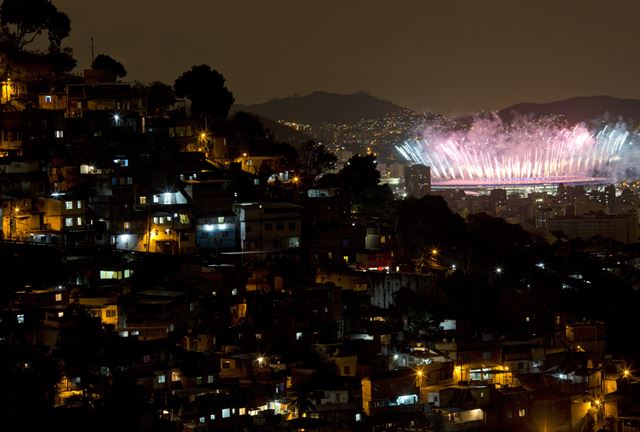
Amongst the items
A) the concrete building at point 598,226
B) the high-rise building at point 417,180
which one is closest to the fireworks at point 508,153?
the high-rise building at point 417,180

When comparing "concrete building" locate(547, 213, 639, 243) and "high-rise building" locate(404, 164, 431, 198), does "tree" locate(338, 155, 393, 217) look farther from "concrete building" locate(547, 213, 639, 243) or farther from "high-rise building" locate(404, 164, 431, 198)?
"concrete building" locate(547, 213, 639, 243)

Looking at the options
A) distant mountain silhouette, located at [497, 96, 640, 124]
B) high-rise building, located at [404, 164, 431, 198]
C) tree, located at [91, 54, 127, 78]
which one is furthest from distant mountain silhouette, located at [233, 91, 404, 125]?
tree, located at [91, 54, 127, 78]

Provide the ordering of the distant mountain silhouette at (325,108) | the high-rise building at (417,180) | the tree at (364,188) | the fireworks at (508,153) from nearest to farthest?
the tree at (364,188), the high-rise building at (417,180), the fireworks at (508,153), the distant mountain silhouette at (325,108)

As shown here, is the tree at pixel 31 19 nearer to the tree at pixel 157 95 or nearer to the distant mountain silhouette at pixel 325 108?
the tree at pixel 157 95

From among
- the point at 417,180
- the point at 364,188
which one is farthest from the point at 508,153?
the point at 364,188

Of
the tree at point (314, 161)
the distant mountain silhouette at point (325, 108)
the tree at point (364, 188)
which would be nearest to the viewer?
the tree at point (364, 188)

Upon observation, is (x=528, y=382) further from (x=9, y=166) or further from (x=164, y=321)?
(x=9, y=166)

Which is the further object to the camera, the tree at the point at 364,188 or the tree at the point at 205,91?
the tree at the point at 205,91

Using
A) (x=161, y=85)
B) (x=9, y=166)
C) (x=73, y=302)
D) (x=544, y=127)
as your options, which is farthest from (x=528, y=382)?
(x=544, y=127)
